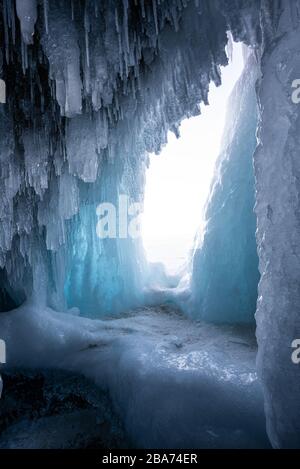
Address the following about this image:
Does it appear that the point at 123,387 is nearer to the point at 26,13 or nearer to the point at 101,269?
the point at 26,13

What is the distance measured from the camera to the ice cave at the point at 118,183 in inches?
97.4

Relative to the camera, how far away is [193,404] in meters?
3.66

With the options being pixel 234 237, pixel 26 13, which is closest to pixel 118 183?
pixel 234 237

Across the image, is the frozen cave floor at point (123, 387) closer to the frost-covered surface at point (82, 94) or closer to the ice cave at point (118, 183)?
the ice cave at point (118, 183)

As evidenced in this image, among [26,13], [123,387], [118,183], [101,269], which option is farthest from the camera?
[101,269]

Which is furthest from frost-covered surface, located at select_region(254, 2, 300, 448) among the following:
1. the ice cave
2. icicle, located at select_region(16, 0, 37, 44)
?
icicle, located at select_region(16, 0, 37, 44)

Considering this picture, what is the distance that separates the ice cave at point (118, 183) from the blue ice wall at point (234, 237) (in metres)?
0.04

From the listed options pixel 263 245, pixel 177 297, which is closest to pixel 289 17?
pixel 263 245

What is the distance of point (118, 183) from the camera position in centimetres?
925

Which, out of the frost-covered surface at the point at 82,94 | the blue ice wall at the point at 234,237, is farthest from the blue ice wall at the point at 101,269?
the blue ice wall at the point at 234,237

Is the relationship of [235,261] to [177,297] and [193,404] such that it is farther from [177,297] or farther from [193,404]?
[193,404]

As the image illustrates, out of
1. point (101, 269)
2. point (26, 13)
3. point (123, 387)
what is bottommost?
point (123, 387)

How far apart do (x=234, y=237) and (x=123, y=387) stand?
16.9 feet

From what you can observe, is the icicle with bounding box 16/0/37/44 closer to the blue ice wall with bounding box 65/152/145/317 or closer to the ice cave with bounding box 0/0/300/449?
the ice cave with bounding box 0/0/300/449
